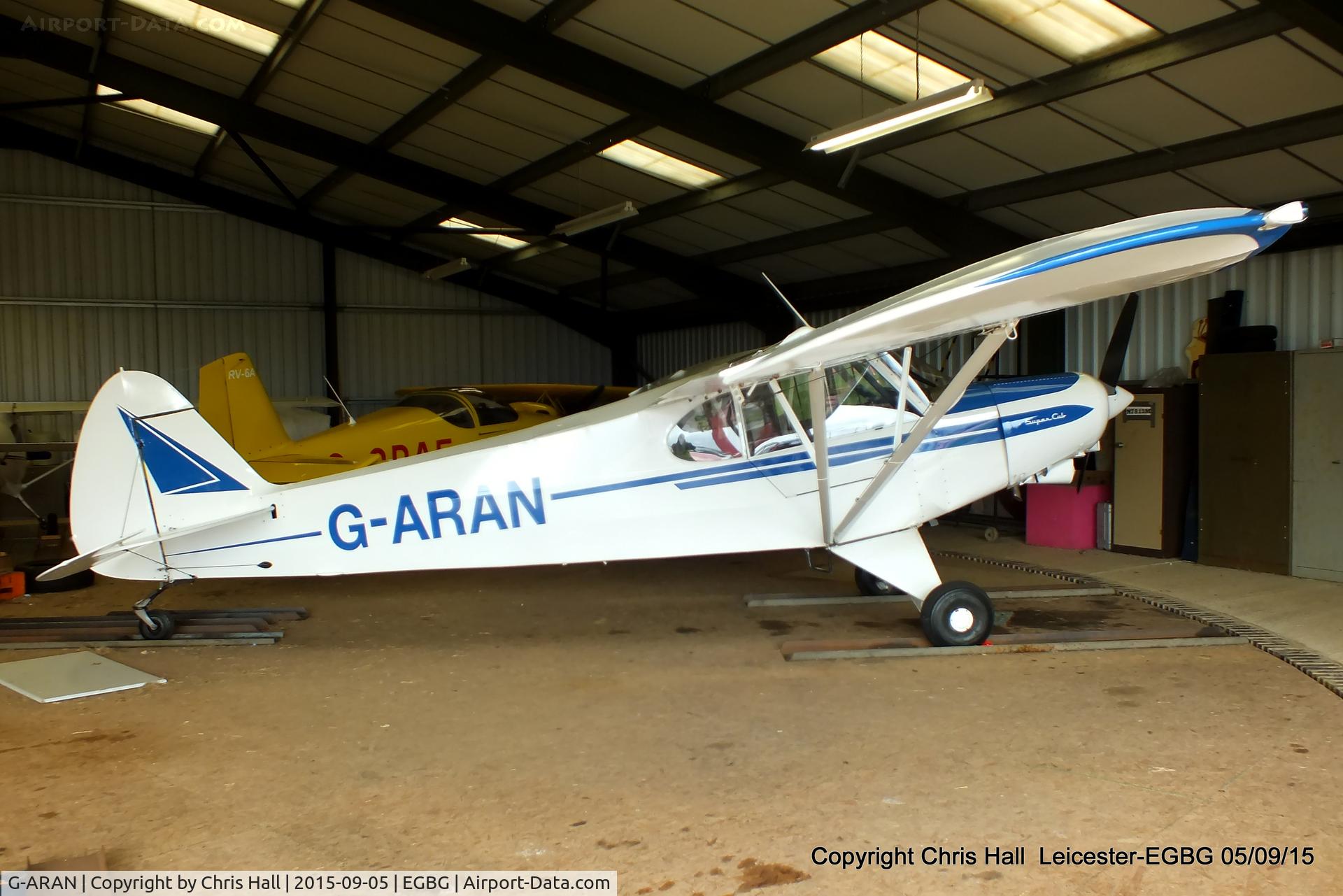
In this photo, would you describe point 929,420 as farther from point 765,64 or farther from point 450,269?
point 450,269

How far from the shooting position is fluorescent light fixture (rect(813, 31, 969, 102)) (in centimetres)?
746

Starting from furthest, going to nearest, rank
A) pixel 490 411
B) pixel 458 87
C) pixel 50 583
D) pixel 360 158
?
pixel 360 158
pixel 490 411
pixel 458 87
pixel 50 583

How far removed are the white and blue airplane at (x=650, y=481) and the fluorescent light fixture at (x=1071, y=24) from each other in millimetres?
2492

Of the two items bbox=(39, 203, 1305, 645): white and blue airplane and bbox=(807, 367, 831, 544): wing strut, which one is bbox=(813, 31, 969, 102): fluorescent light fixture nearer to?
bbox=(39, 203, 1305, 645): white and blue airplane

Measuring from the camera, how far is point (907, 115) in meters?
6.50

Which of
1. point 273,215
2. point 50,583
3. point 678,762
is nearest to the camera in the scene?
point 678,762

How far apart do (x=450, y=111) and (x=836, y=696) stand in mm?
9139

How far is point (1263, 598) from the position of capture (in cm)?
728

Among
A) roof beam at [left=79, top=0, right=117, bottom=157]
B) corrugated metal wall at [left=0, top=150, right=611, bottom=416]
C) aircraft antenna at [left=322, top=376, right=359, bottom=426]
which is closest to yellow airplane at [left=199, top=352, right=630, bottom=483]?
aircraft antenna at [left=322, top=376, right=359, bottom=426]

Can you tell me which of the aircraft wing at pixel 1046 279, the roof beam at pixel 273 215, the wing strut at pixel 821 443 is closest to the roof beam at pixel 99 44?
the roof beam at pixel 273 215

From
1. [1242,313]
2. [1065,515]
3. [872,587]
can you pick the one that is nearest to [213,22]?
[872,587]

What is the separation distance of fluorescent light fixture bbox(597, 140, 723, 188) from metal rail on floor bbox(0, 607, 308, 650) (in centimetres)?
687

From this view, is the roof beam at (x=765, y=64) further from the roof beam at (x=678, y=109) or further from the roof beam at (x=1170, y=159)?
the roof beam at (x=1170, y=159)

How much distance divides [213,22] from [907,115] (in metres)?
8.74
